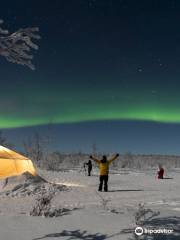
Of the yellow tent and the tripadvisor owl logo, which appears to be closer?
the yellow tent

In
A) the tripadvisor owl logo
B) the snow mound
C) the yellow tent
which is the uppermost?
the yellow tent

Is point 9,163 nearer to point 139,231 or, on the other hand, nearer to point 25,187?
point 139,231

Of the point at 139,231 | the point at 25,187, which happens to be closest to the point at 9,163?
the point at 139,231

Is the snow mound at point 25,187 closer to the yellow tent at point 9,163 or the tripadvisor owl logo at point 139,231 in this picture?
the tripadvisor owl logo at point 139,231

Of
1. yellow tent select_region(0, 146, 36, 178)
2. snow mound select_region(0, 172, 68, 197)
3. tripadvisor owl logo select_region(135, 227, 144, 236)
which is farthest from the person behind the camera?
snow mound select_region(0, 172, 68, 197)

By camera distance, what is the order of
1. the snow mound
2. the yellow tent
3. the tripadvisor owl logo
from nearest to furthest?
1. the yellow tent
2. the tripadvisor owl logo
3. the snow mound

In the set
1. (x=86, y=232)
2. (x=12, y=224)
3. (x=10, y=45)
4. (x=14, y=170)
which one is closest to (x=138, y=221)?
(x=86, y=232)

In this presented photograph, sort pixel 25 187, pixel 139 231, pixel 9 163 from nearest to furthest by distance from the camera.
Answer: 1. pixel 9 163
2. pixel 139 231
3. pixel 25 187

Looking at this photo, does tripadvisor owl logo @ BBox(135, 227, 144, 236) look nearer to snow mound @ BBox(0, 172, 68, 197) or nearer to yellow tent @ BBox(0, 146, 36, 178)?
yellow tent @ BBox(0, 146, 36, 178)

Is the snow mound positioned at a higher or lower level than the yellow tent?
lower

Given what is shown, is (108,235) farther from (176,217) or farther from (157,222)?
(176,217)

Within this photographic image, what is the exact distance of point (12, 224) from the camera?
906 cm

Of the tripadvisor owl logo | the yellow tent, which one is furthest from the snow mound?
the yellow tent

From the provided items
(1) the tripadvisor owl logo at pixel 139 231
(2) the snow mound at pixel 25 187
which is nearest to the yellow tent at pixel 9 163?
(1) the tripadvisor owl logo at pixel 139 231
